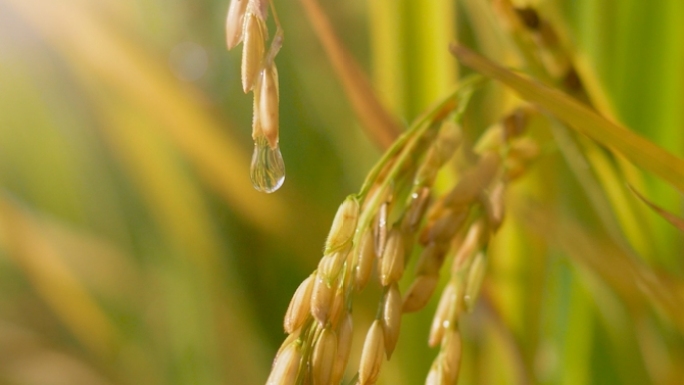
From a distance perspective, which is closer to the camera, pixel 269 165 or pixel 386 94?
pixel 269 165

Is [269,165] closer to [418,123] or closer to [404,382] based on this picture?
[418,123]

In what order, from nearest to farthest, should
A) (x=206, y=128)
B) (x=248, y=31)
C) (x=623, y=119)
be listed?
(x=248, y=31), (x=623, y=119), (x=206, y=128)

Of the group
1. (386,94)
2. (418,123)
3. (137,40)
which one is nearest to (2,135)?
(137,40)

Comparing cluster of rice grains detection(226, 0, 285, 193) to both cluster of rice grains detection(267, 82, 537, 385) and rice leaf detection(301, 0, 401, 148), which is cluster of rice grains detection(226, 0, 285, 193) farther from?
rice leaf detection(301, 0, 401, 148)

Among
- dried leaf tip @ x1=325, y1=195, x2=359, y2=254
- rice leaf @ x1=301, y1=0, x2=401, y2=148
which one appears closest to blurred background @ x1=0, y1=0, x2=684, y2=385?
rice leaf @ x1=301, y1=0, x2=401, y2=148

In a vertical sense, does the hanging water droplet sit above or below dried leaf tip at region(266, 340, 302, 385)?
above

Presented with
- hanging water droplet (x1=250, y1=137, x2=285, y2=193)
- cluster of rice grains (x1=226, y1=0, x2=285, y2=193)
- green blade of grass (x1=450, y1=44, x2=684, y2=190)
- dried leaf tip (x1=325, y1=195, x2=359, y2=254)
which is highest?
cluster of rice grains (x1=226, y1=0, x2=285, y2=193)
